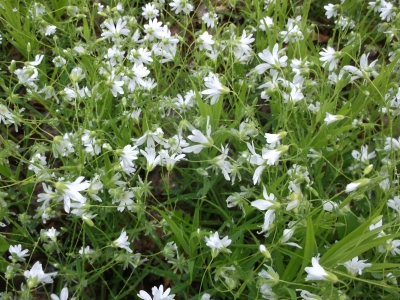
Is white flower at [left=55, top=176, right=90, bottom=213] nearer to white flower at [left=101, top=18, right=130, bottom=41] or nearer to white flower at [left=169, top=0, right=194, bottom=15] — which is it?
white flower at [left=101, top=18, right=130, bottom=41]

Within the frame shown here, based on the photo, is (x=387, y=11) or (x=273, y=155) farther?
(x=387, y=11)

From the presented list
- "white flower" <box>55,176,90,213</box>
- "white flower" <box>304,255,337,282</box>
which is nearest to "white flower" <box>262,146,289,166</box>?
"white flower" <box>304,255,337,282</box>

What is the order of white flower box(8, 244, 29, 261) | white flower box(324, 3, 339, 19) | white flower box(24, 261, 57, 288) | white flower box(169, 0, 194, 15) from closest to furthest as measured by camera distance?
white flower box(24, 261, 57, 288) → white flower box(8, 244, 29, 261) → white flower box(169, 0, 194, 15) → white flower box(324, 3, 339, 19)

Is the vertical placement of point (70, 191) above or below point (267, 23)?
below

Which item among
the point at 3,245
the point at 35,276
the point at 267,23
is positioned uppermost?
the point at 267,23

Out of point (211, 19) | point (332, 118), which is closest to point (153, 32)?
point (211, 19)

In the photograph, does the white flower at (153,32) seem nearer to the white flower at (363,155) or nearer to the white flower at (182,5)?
the white flower at (182,5)

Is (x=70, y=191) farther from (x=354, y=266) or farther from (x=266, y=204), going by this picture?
(x=354, y=266)

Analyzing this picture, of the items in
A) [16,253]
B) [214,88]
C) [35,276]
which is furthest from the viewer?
[214,88]

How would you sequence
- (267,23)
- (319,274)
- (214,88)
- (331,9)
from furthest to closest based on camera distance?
(331,9) < (267,23) < (214,88) < (319,274)

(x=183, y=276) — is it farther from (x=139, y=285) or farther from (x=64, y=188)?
(x=64, y=188)

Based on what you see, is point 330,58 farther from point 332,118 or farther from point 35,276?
point 35,276
